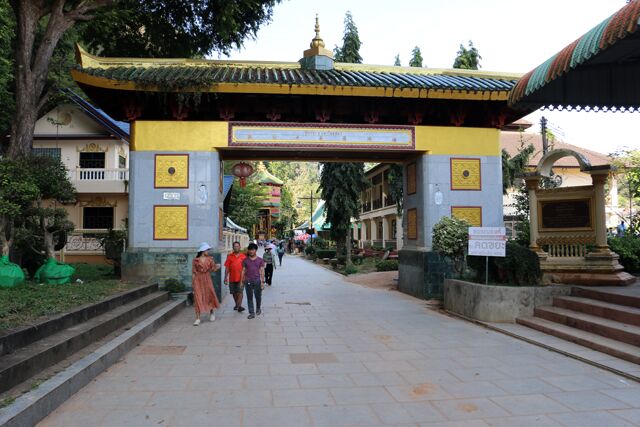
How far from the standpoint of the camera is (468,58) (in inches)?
995

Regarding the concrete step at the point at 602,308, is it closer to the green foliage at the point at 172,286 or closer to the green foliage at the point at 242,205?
the green foliage at the point at 172,286

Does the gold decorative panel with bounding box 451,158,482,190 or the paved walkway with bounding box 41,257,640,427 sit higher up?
the gold decorative panel with bounding box 451,158,482,190

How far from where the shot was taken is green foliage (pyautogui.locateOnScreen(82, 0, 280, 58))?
531 inches

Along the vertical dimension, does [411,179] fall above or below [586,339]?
above

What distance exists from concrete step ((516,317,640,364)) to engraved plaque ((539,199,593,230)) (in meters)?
3.44

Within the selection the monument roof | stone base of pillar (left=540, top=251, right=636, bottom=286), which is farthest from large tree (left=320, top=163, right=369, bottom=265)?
stone base of pillar (left=540, top=251, right=636, bottom=286)

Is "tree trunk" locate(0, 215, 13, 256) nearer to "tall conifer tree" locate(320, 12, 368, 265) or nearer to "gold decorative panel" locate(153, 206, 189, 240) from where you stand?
"gold decorative panel" locate(153, 206, 189, 240)

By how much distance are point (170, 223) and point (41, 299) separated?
480 cm

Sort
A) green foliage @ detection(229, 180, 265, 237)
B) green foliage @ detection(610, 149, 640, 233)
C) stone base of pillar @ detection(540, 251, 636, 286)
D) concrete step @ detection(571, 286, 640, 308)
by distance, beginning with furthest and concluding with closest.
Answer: green foliage @ detection(229, 180, 265, 237) < green foliage @ detection(610, 149, 640, 233) < stone base of pillar @ detection(540, 251, 636, 286) < concrete step @ detection(571, 286, 640, 308)

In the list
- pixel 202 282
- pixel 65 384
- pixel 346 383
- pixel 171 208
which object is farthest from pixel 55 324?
pixel 171 208

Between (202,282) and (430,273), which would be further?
(430,273)

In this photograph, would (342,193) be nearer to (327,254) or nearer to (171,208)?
(327,254)

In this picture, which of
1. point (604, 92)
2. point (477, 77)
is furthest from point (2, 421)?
point (477, 77)

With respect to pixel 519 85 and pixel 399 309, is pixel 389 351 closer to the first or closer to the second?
pixel 399 309
